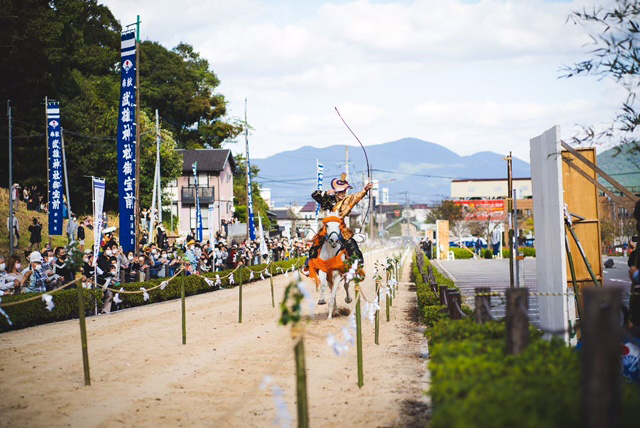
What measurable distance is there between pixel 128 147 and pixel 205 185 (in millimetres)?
40855

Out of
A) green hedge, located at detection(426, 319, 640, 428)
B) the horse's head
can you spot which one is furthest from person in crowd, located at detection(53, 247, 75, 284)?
green hedge, located at detection(426, 319, 640, 428)

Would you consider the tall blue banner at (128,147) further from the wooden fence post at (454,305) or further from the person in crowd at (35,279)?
the wooden fence post at (454,305)

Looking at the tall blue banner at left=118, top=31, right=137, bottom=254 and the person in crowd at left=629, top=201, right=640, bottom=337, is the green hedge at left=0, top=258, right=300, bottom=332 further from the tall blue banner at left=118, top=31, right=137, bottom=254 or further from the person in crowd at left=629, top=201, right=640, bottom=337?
the person in crowd at left=629, top=201, right=640, bottom=337

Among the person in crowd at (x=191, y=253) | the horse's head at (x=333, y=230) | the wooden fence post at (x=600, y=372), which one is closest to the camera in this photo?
the wooden fence post at (x=600, y=372)

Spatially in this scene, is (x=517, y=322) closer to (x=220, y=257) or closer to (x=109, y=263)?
(x=109, y=263)

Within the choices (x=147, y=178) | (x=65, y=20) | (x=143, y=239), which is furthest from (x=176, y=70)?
(x=143, y=239)

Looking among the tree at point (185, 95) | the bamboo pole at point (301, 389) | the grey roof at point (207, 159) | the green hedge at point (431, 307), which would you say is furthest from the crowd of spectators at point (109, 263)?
the tree at point (185, 95)

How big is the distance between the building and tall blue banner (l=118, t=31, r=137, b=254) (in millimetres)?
38338

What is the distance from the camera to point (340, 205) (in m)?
16.2

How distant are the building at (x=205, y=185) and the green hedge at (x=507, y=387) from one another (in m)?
57.1

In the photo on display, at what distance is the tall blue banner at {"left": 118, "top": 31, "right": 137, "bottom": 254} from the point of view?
23.4 metres

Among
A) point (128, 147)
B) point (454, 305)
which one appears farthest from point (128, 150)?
point (454, 305)

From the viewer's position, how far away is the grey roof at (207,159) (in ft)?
208

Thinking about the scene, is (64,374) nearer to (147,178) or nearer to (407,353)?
(407,353)
